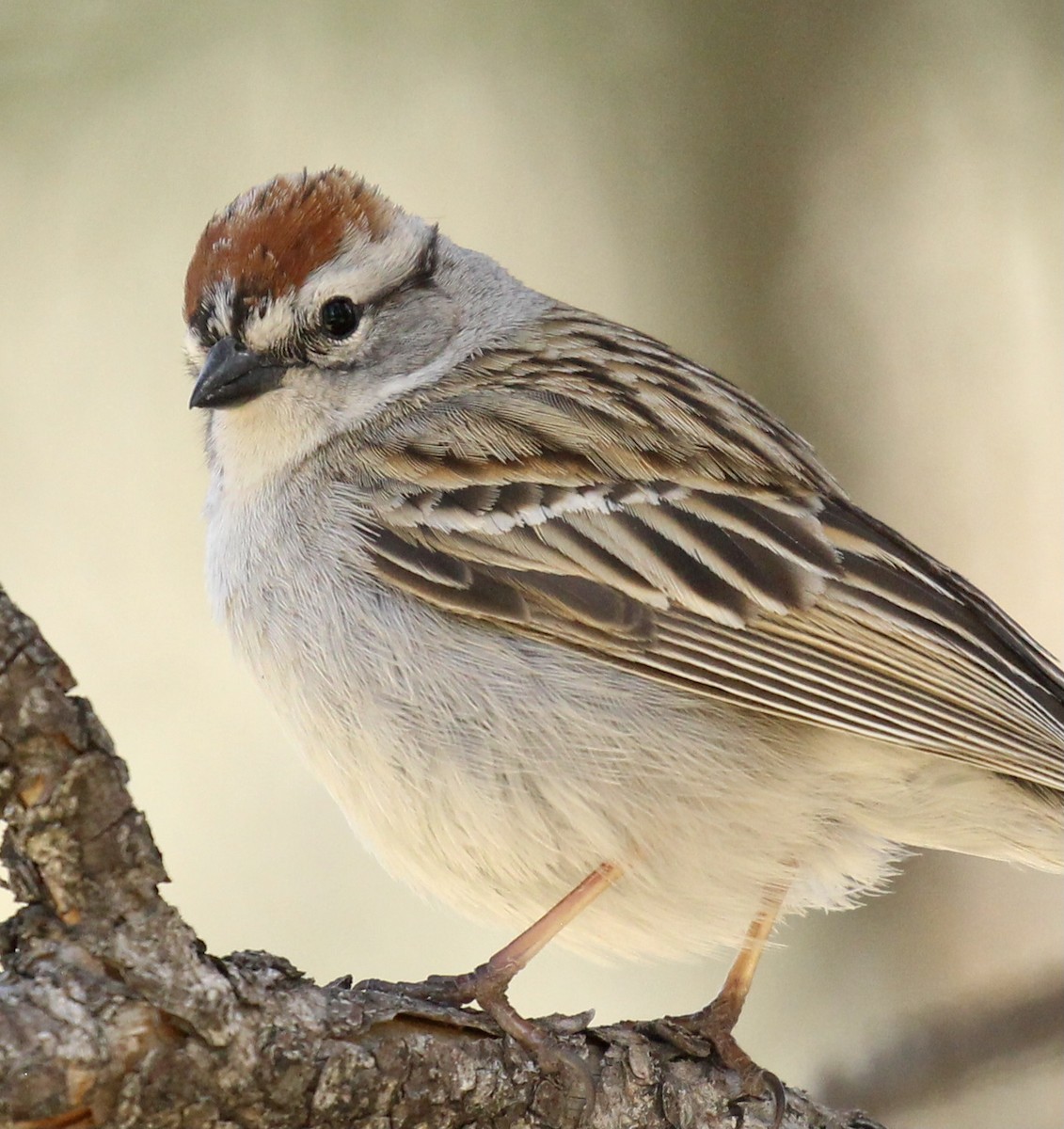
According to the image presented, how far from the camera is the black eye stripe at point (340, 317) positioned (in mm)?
3350

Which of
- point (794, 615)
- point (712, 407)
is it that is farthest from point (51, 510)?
point (794, 615)

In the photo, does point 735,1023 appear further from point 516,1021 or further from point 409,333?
point 409,333

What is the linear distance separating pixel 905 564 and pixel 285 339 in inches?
53.5

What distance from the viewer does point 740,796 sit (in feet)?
9.14

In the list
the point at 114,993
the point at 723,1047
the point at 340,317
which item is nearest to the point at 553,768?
the point at 723,1047

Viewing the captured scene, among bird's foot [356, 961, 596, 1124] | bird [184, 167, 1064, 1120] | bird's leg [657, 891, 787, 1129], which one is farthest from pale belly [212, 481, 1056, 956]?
bird's foot [356, 961, 596, 1124]

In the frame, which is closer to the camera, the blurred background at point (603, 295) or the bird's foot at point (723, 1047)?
the bird's foot at point (723, 1047)

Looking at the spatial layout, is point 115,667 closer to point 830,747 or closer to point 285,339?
point 285,339

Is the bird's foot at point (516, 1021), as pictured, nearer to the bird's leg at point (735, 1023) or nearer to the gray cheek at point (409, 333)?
the bird's leg at point (735, 1023)

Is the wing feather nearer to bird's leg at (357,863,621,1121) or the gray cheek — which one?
the gray cheek

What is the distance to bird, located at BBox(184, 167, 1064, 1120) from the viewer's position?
278 cm

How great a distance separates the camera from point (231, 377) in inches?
126

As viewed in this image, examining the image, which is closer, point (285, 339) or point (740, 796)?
point (740, 796)

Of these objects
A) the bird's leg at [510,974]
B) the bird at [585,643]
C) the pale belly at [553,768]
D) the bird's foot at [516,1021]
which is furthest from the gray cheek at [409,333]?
the bird's foot at [516,1021]
